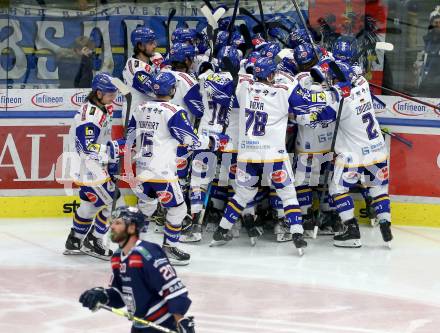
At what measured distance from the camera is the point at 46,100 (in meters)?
9.85

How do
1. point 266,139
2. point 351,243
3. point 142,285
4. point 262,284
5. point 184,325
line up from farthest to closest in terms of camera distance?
point 351,243 < point 266,139 < point 262,284 < point 142,285 < point 184,325

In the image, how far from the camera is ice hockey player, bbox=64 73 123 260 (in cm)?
816

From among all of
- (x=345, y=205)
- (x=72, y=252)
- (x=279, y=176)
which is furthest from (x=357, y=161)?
(x=72, y=252)

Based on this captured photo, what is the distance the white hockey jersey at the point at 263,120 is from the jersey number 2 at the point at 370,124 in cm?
69

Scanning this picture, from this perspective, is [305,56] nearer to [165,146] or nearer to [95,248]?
[165,146]

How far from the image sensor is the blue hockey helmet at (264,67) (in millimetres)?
8617

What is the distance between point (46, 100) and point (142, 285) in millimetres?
4916

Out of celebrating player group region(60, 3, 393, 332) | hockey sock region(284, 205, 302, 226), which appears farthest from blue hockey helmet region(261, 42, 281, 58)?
hockey sock region(284, 205, 302, 226)

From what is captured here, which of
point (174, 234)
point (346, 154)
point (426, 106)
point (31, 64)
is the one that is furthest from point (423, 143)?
point (31, 64)

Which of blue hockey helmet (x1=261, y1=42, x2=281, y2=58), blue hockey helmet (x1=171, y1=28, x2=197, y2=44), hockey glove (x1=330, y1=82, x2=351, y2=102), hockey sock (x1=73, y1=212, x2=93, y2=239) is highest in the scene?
blue hockey helmet (x1=171, y1=28, x2=197, y2=44)

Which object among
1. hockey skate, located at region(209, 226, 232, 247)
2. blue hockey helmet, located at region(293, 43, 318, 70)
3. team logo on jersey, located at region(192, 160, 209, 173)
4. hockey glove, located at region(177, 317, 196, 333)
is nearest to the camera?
hockey glove, located at region(177, 317, 196, 333)

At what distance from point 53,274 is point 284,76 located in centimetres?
243

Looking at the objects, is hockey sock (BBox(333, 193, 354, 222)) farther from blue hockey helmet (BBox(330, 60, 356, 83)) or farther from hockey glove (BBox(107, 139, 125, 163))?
hockey glove (BBox(107, 139, 125, 163))

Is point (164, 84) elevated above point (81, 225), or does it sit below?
above
